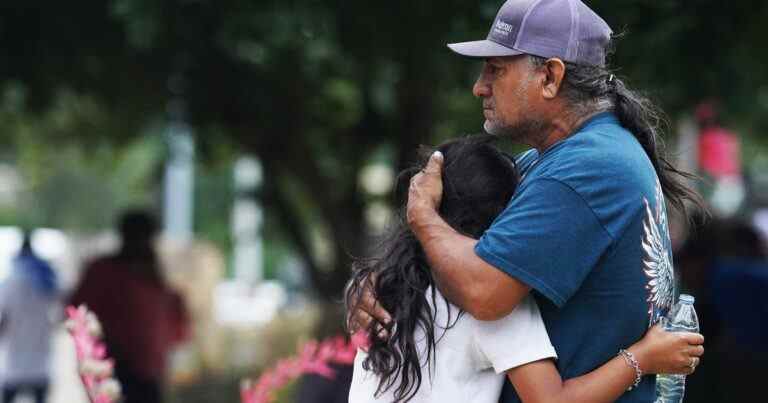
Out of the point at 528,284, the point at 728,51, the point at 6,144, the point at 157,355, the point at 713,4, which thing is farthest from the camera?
the point at 6,144

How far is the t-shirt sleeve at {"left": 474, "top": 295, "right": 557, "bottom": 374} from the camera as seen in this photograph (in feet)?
8.04

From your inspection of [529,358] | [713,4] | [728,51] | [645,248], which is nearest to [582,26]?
[645,248]

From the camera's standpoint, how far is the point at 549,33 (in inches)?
101

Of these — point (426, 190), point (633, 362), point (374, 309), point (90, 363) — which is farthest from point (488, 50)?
point (90, 363)

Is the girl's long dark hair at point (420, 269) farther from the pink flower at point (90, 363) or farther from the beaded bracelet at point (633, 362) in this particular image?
the pink flower at point (90, 363)

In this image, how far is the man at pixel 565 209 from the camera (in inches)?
94.7

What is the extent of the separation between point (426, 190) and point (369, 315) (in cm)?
28

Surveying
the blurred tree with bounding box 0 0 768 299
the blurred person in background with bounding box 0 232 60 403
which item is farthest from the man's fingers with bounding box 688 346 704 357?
the blurred person in background with bounding box 0 232 60 403

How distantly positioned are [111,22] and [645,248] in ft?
16.5

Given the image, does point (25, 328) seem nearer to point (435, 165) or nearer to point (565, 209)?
point (435, 165)

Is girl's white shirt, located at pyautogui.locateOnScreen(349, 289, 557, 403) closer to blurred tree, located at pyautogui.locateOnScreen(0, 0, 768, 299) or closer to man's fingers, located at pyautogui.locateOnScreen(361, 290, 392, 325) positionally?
man's fingers, located at pyautogui.locateOnScreen(361, 290, 392, 325)

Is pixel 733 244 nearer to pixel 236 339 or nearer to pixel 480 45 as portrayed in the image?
pixel 480 45

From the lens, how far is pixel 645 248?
2.52 m

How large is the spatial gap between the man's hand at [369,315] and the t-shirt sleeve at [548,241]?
27cm
